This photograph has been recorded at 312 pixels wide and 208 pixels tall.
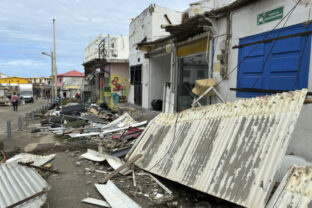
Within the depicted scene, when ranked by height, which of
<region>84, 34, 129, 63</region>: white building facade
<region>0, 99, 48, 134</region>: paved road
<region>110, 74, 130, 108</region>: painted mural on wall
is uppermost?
<region>84, 34, 129, 63</region>: white building facade

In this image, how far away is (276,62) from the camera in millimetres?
5945

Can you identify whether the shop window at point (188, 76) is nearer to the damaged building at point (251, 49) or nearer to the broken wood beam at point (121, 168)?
the damaged building at point (251, 49)

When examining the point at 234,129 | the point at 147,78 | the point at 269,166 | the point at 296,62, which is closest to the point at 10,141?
the point at 147,78

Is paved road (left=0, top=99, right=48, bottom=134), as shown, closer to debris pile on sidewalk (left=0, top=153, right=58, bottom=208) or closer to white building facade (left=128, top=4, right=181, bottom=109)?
white building facade (left=128, top=4, right=181, bottom=109)

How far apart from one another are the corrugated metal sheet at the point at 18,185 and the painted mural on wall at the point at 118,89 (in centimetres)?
1445

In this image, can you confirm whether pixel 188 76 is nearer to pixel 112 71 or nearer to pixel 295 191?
pixel 295 191

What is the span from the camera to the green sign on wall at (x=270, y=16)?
5.73 metres

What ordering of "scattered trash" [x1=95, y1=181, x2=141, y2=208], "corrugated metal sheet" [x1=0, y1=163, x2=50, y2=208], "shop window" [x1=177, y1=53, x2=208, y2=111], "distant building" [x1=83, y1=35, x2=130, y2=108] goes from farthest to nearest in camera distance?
"distant building" [x1=83, y1=35, x2=130, y2=108]
"shop window" [x1=177, y1=53, x2=208, y2=111]
"scattered trash" [x1=95, y1=181, x2=141, y2=208]
"corrugated metal sheet" [x1=0, y1=163, x2=50, y2=208]

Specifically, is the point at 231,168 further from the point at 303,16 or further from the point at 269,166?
the point at 303,16

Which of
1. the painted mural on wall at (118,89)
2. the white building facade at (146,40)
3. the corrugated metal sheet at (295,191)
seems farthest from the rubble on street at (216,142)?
the painted mural on wall at (118,89)

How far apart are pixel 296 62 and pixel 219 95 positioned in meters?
2.40

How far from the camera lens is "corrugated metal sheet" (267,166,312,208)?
2883mm

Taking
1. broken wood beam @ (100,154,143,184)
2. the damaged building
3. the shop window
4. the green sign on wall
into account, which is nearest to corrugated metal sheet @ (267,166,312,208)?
the damaged building

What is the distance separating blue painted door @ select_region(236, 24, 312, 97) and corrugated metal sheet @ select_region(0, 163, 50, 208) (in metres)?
5.87
